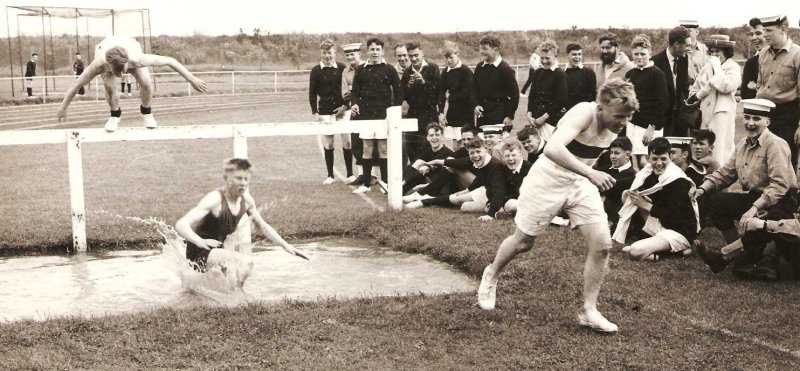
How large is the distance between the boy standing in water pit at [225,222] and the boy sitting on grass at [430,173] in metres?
4.28

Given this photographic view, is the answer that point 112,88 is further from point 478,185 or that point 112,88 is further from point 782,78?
point 782,78

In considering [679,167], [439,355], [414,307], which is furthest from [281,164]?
[439,355]

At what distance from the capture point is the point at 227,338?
18.8ft

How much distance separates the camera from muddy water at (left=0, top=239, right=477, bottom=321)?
6812 mm

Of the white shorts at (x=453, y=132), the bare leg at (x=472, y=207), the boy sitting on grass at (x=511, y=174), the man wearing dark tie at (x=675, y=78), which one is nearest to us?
the boy sitting on grass at (x=511, y=174)

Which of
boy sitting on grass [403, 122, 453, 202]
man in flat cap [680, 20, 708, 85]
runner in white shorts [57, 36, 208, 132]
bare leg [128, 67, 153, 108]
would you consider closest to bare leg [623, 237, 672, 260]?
boy sitting on grass [403, 122, 453, 202]

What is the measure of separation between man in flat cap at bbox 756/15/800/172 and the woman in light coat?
154 centimetres

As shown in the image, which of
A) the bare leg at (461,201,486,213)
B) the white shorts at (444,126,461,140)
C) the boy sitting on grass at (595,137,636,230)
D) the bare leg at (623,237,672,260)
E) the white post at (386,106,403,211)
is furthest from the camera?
the white shorts at (444,126,461,140)

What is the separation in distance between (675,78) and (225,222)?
661 cm

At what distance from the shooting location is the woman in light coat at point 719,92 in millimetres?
10883

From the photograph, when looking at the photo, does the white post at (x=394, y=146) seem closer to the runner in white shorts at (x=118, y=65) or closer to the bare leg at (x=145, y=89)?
the runner in white shorts at (x=118, y=65)

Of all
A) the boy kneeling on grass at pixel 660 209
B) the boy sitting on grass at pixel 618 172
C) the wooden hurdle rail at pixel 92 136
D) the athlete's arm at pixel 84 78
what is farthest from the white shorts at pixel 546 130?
the athlete's arm at pixel 84 78

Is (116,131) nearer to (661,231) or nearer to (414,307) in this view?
(414,307)

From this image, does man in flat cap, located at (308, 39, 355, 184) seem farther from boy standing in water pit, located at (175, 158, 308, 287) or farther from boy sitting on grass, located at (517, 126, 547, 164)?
boy standing in water pit, located at (175, 158, 308, 287)
